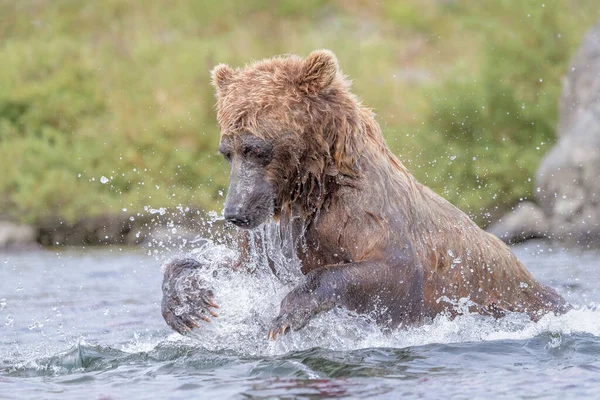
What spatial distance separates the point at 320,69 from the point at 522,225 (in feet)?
31.9

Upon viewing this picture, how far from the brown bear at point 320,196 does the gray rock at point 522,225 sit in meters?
8.88

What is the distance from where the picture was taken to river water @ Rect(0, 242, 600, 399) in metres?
4.99

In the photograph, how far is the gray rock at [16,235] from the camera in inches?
643

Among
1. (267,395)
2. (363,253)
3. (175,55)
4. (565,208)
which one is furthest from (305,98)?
(175,55)

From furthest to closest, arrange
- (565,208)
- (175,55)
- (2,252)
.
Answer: (175,55)
(2,252)
(565,208)

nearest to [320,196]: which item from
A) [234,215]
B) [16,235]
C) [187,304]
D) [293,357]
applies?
[234,215]

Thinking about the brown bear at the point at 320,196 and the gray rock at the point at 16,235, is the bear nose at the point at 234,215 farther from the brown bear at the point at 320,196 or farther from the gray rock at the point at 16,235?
the gray rock at the point at 16,235

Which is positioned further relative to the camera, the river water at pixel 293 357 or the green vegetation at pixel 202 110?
the green vegetation at pixel 202 110

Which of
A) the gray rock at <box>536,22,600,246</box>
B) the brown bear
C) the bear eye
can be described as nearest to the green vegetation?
the gray rock at <box>536,22,600,246</box>

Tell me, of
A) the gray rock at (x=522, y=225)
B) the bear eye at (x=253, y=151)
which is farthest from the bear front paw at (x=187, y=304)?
the gray rock at (x=522, y=225)

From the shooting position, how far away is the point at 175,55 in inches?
814

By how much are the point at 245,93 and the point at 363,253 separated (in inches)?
42.9

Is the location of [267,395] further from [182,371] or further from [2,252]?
[2,252]

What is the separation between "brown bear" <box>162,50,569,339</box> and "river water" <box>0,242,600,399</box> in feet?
0.68
